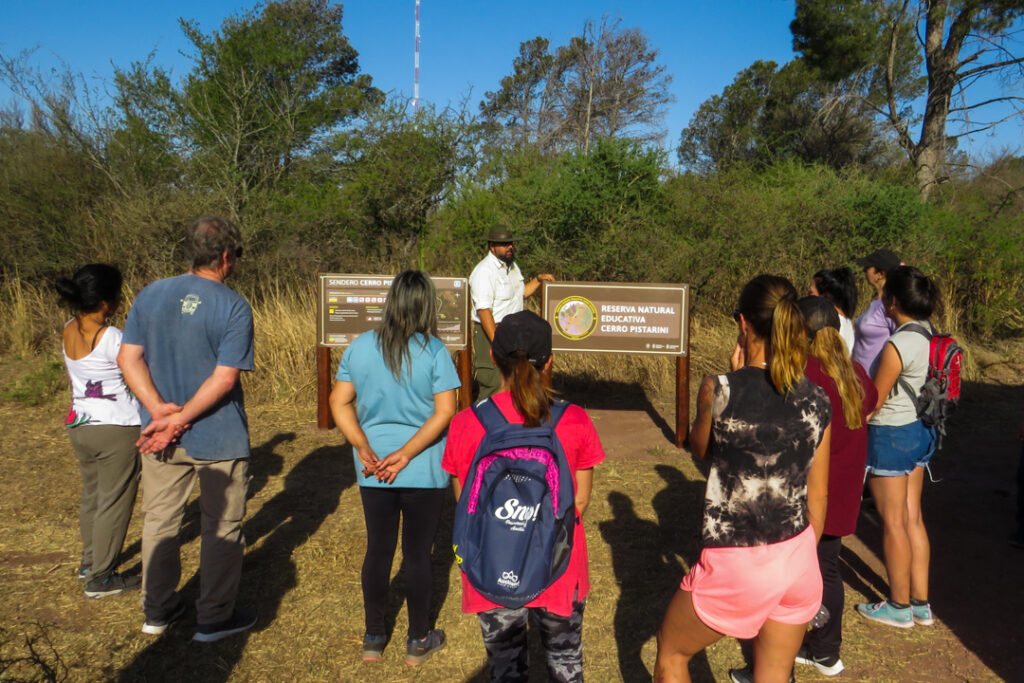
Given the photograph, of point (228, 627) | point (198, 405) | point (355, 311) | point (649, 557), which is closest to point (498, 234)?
point (355, 311)

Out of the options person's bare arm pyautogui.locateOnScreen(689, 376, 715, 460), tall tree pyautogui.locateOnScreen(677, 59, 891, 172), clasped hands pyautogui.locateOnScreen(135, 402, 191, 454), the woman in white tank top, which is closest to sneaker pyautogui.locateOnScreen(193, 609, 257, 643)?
the woman in white tank top

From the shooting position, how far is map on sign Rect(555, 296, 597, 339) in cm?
689

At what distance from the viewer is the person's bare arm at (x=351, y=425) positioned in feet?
9.75

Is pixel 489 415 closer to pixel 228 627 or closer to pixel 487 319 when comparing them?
pixel 228 627

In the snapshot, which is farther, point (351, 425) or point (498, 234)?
point (498, 234)

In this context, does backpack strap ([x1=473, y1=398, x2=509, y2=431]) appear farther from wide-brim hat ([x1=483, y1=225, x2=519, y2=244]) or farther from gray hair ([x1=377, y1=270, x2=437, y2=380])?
wide-brim hat ([x1=483, y1=225, x2=519, y2=244])

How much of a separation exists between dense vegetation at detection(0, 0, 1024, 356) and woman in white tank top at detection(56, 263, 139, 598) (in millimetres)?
7265

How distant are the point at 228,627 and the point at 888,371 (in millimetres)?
3364

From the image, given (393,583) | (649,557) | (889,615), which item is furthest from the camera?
(649,557)

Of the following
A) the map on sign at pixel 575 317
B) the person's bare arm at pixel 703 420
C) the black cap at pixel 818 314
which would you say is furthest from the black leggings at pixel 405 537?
the map on sign at pixel 575 317

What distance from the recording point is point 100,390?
375cm

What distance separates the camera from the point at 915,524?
11.4 feet

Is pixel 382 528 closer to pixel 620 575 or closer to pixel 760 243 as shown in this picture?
pixel 620 575

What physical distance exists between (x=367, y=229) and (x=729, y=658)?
11.9m
